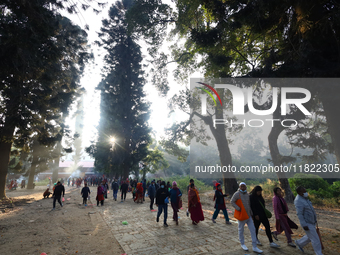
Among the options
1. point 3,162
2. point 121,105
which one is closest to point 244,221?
point 3,162

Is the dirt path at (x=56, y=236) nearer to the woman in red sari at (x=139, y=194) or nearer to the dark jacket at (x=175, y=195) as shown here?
the dark jacket at (x=175, y=195)

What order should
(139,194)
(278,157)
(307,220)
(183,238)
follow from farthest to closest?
(278,157) < (139,194) < (183,238) < (307,220)

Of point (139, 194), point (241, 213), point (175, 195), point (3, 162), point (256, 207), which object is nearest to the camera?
point (241, 213)

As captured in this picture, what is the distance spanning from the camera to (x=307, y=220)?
168 inches

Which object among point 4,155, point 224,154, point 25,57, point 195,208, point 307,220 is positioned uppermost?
point 25,57

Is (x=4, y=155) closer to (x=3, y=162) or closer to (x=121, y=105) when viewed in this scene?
(x=3, y=162)

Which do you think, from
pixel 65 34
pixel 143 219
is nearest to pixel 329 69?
pixel 143 219

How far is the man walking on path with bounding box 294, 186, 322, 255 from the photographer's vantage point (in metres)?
4.12

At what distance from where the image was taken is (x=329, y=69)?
594cm

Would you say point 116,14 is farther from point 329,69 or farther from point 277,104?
point 329,69

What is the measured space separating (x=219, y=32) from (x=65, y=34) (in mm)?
13005

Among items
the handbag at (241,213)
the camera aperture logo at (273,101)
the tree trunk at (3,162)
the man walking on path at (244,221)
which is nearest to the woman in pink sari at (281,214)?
the man walking on path at (244,221)

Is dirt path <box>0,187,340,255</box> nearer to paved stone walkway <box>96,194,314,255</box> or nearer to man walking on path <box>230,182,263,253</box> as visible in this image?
paved stone walkway <box>96,194,314,255</box>

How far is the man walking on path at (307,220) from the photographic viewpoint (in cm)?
412
